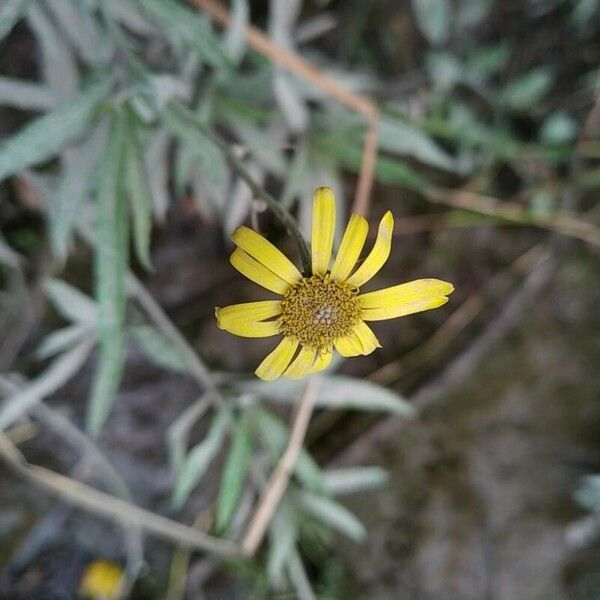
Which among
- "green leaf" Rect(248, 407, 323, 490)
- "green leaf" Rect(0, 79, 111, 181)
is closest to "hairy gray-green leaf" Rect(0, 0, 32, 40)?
"green leaf" Rect(0, 79, 111, 181)

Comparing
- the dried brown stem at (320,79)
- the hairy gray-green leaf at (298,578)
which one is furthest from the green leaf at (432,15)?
the hairy gray-green leaf at (298,578)

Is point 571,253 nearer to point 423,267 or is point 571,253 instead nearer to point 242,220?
point 423,267

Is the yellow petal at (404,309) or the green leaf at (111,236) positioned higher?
the green leaf at (111,236)

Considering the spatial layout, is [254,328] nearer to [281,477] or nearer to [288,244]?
[281,477]

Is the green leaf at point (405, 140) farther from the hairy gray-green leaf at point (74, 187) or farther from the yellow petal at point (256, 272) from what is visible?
the yellow petal at point (256, 272)

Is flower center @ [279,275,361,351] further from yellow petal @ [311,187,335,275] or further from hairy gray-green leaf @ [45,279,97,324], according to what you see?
hairy gray-green leaf @ [45,279,97,324]

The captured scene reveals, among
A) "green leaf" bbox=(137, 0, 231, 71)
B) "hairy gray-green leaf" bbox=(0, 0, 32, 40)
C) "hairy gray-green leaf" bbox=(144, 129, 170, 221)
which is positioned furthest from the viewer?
"hairy gray-green leaf" bbox=(144, 129, 170, 221)
